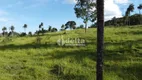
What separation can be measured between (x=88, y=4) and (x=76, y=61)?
1479 inches

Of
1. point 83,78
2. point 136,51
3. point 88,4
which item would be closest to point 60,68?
point 83,78

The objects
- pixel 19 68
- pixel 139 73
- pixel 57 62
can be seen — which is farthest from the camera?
pixel 57 62

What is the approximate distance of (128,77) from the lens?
17828mm

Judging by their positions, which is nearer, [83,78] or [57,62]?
[83,78]

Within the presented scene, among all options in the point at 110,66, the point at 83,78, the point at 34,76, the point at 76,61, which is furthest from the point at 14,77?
the point at 110,66

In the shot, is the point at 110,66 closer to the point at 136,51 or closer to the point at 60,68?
the point at 60,68

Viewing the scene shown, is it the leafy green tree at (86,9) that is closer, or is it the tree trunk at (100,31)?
the tree trunk at (100,31)

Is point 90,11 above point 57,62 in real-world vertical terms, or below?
above

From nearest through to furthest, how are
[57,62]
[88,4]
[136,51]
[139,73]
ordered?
[139,73], [57,62], [136,51], [88,4]

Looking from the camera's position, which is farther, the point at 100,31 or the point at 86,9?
the point at 86,9

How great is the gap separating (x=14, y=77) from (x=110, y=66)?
792 cm

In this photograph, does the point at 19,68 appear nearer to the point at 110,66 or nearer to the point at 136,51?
the point at 110,66

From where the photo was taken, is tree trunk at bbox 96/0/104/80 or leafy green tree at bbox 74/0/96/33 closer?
tree trunk at bbox 96/0/104/80

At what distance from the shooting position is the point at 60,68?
20.0m
